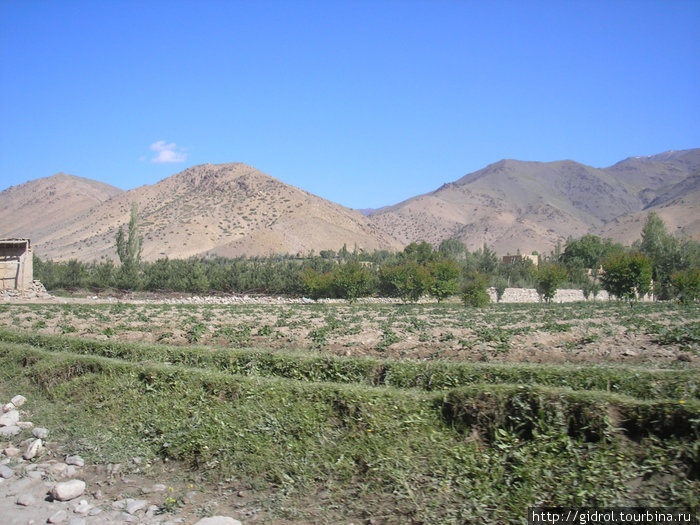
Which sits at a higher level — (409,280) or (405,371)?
(409,280)

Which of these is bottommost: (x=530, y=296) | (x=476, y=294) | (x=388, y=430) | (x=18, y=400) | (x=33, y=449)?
(x=33, y=449)

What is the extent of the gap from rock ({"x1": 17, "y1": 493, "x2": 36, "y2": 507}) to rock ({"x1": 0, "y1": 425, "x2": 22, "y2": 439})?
124 inches

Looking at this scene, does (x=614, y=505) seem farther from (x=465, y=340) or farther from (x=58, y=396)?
(x=58, y=396)

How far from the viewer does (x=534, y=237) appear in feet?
440

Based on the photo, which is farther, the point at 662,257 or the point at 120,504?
the point at 662,257

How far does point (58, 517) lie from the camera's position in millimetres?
7027

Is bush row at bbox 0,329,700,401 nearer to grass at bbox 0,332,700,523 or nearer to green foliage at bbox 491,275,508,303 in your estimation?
grass at bbox 0,332,700,523

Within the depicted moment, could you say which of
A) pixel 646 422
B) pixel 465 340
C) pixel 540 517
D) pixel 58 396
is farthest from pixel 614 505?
pixel 58 396

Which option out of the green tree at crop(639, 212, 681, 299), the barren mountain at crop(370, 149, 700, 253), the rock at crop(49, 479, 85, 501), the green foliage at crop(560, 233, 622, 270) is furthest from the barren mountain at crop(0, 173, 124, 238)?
the rock at crop(49, 479, 85, 501)

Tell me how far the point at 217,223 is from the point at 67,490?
102206 millimetres

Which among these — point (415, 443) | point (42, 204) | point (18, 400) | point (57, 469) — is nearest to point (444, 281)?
point (18, 400)

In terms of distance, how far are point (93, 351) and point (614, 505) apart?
1386 cm

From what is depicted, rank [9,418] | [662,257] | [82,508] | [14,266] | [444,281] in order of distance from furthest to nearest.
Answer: [662,257], [444,281], [14,266], [9,418], [82,508]

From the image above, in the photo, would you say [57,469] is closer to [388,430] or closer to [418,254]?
[388,430]
